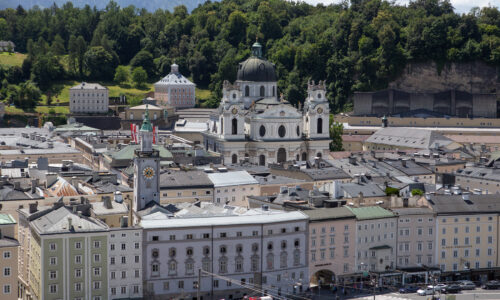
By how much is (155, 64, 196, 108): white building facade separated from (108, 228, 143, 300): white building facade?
83.9 metres

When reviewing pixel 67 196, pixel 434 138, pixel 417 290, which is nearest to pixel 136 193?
pixel 67 196

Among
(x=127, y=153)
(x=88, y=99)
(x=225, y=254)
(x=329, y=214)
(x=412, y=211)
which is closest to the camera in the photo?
(x=225, y=254)

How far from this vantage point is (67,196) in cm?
6003

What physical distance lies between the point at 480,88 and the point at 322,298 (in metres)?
83.8

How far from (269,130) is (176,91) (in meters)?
40.1

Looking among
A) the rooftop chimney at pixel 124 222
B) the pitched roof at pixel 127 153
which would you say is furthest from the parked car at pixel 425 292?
the pitched roof at pixel 127 153

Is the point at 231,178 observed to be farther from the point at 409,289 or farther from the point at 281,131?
the point at 281,131

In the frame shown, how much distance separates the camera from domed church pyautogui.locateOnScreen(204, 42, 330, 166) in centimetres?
9606

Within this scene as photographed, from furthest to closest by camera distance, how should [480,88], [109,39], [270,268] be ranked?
[109,39], [480,88], [270,268]

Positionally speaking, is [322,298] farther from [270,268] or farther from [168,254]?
[168,254]

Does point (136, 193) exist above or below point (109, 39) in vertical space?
below

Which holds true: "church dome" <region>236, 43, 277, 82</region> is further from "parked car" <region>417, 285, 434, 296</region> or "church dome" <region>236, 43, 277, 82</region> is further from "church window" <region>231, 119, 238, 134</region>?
"parked car" <region>417, 285, 434, 296</region>

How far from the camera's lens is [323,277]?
5569 centimetres

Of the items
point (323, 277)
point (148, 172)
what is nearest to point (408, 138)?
point (323, 277)
